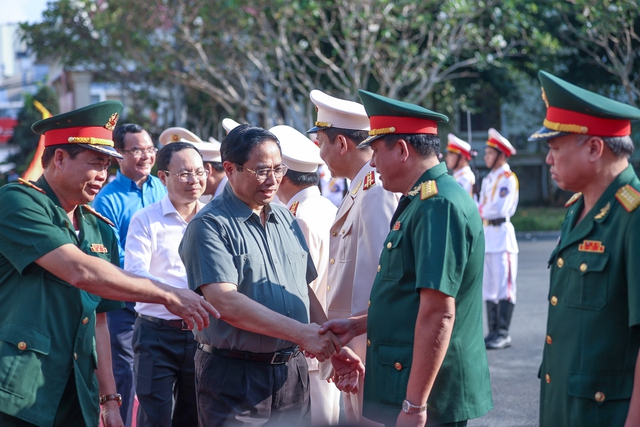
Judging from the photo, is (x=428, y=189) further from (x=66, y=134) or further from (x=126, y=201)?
(x=126, y=201)

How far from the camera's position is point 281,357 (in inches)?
140

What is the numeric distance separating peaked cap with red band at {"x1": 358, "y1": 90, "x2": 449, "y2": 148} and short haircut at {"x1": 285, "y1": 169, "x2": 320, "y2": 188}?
1.32 meters

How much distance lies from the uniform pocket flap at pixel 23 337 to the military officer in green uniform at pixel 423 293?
133 cm

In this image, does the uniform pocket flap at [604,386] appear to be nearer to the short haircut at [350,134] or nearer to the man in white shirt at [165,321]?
the short haircut at [350,134]

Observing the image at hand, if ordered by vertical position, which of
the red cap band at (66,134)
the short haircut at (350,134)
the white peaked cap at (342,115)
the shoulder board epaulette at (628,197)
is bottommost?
the shoulder board epaulette at (628,197)

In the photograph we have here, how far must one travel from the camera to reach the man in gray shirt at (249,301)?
A: 11.0 feet

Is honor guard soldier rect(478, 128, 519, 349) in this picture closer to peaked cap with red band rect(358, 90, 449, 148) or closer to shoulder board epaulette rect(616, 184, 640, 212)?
peaked cap with red band rect(358, 90, 449, 148)

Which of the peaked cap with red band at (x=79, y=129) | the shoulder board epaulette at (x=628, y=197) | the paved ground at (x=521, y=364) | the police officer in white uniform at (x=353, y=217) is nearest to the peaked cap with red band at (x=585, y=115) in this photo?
the shoulder board epaulette at (x=628, y=197)

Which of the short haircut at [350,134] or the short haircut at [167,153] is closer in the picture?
the short haircut at [350,134]

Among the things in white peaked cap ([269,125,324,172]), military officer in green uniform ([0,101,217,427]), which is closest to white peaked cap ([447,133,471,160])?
white peaked cap ([269,125,324,172])

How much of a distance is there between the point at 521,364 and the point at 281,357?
4810 mm

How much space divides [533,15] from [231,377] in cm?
2267

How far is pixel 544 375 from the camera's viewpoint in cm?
287

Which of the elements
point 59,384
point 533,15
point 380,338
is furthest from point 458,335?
point 533,15
